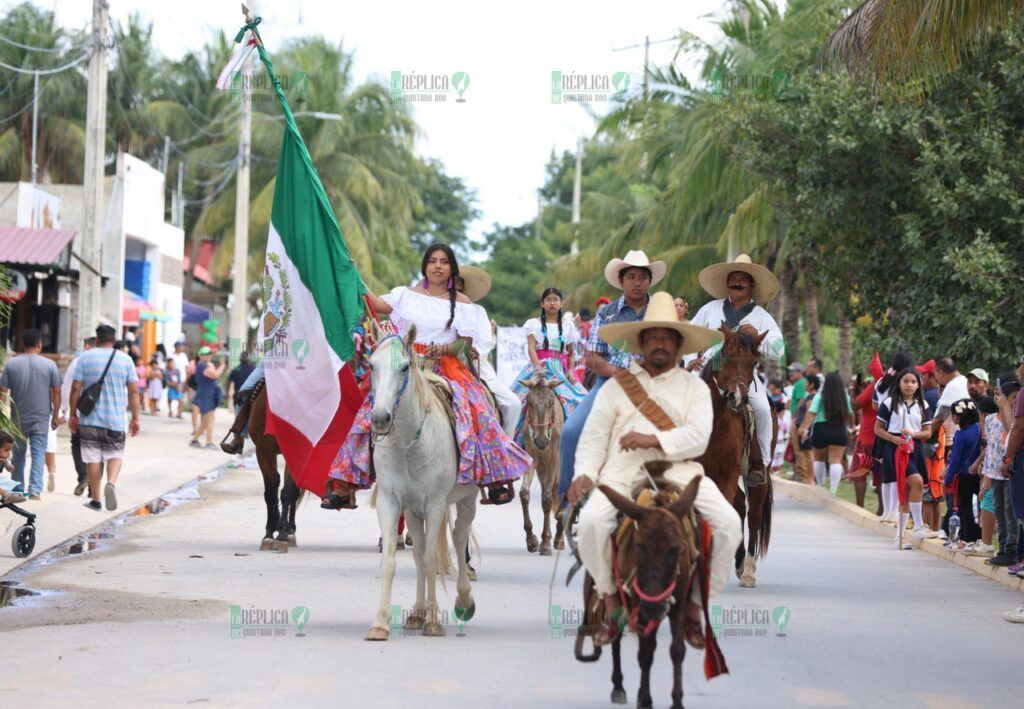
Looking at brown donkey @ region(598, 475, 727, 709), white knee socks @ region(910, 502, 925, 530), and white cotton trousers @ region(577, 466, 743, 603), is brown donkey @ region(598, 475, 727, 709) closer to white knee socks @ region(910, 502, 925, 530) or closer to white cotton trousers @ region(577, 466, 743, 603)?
→ white cotton trousers @ region(577, 466, 743, 603)

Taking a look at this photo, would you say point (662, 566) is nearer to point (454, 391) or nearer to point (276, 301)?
point (454, 391)

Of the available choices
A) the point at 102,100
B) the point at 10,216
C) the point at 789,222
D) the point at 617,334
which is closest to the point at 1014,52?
the point at 789,222

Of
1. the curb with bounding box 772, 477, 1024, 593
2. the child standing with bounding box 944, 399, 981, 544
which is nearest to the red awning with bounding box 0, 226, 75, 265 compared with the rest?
the curb with bounding box 772, 477, 1024, 593

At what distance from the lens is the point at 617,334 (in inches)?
343

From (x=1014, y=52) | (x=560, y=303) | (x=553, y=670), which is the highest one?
(x=1014, y=52)

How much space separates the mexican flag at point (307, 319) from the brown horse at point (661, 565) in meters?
5.27

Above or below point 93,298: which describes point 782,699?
below

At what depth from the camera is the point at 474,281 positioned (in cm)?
1231

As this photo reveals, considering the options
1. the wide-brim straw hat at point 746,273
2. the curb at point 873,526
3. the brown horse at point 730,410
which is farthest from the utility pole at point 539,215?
the brown horse at point 730,410

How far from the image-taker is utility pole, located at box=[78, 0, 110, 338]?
28766mm

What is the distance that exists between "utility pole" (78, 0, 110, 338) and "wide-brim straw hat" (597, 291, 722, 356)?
21.7 m

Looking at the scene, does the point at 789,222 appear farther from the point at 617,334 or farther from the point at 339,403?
the point at 617,334

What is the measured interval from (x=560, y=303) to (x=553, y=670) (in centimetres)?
864

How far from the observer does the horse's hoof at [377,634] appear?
1004 cm
